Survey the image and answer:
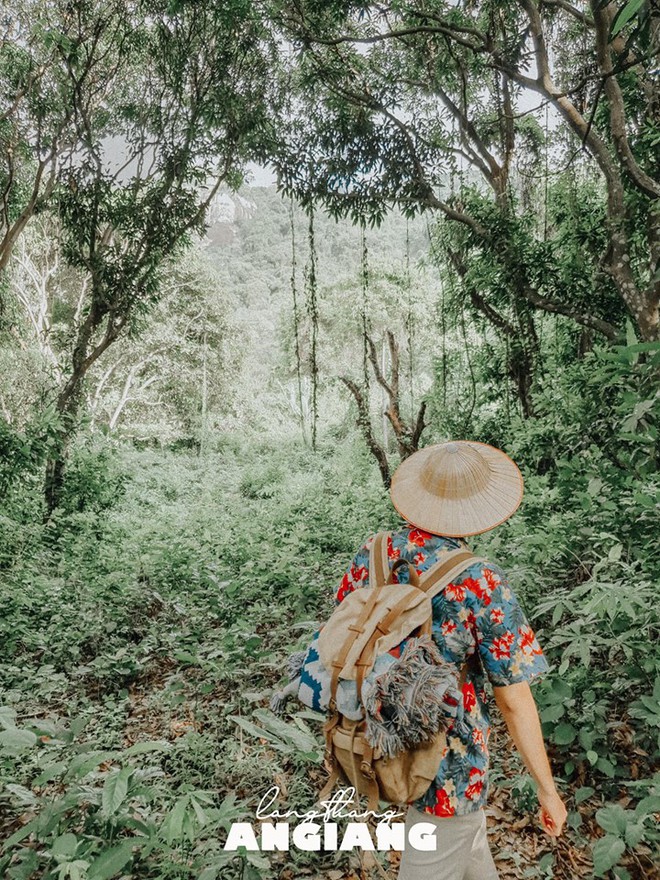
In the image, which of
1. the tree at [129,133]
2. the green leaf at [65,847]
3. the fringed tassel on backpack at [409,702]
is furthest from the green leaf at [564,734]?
the tree at [129,133]

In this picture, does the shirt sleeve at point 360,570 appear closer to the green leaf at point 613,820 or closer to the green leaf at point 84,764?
the green leaf at point 84,764

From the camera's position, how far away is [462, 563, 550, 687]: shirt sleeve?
1549 millimetres

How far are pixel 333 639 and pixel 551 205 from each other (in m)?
8.68

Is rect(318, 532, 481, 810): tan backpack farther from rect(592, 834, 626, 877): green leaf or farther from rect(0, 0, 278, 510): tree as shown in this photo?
rect(0, 0, 278, 510): tree

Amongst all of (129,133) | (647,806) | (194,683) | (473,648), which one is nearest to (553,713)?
(647,806)

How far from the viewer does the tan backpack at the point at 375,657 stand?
56.0 inches

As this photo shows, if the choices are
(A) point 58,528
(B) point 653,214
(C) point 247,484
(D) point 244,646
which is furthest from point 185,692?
(C) point 247,484

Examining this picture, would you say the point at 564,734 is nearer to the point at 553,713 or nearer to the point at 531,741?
the point at 553,713

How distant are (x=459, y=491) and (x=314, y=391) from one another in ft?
25.6

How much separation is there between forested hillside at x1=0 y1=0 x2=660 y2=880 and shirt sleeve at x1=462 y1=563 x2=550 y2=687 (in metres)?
1.02

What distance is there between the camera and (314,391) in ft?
31.1

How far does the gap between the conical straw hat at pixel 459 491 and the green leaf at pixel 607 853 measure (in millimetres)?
1244

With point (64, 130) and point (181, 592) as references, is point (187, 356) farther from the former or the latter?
point (181, 592)

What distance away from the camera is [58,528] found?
7.82 metres
